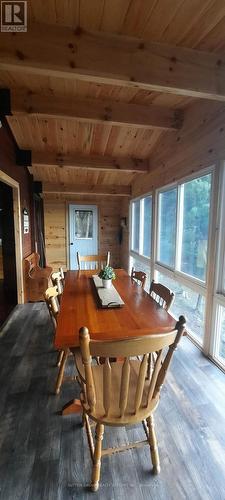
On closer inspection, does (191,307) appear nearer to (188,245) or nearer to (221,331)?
(221,331)

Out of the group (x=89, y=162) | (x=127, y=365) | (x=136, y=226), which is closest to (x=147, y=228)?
(x=136, y=226)

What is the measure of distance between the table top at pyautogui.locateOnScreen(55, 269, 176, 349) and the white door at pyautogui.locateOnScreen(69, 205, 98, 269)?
3994 mm

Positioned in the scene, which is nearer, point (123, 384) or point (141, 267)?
point (123, 384)

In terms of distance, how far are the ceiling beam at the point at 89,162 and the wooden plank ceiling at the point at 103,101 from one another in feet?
0.05

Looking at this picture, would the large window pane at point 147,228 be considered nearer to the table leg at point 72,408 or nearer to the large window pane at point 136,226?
the large window pane at point 136,226

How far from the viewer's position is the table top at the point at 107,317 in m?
1.31

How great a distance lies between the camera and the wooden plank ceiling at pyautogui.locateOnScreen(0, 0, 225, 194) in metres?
1.44

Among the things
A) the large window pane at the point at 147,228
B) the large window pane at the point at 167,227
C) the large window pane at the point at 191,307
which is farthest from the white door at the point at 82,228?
the large window pane at the point at 191,307

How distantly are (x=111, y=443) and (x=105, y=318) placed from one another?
75cm

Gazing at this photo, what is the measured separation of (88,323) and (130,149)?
121 inches

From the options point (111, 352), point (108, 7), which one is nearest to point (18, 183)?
point (108, 7)

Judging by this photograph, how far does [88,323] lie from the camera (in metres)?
1.44

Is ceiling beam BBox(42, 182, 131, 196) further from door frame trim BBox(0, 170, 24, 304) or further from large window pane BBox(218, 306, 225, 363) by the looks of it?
large window pane BBox(218, 306, 225, 363)

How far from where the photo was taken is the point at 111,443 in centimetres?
144
